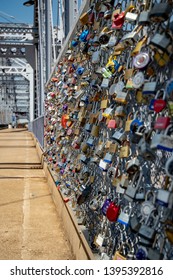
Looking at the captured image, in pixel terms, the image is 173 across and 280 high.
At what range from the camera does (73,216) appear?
3471mm

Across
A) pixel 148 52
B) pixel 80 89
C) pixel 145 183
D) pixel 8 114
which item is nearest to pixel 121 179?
pixel 145 183

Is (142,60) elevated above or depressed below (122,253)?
above

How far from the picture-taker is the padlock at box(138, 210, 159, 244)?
4.93 ft

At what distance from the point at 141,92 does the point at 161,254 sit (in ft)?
2.33

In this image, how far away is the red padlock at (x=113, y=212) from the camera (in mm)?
1998

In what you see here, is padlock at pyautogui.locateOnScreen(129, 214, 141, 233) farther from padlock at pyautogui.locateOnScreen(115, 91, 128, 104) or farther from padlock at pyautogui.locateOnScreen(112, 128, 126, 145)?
padlock at pyautogui.locateOnScreen(115, 91, 128, 104)

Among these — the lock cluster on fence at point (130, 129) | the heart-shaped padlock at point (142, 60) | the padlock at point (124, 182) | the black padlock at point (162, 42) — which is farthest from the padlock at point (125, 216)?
the black padlock at point (162, 42)

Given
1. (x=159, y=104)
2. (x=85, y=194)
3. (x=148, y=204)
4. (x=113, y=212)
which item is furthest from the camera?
(x=85, y=194)

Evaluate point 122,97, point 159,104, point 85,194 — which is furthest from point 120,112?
point 85,194

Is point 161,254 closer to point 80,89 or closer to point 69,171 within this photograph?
point 80,89

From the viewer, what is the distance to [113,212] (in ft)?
6.62

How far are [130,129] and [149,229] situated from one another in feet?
1.49

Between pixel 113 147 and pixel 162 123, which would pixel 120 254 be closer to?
pixel 113 147

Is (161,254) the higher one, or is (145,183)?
(145,183)
